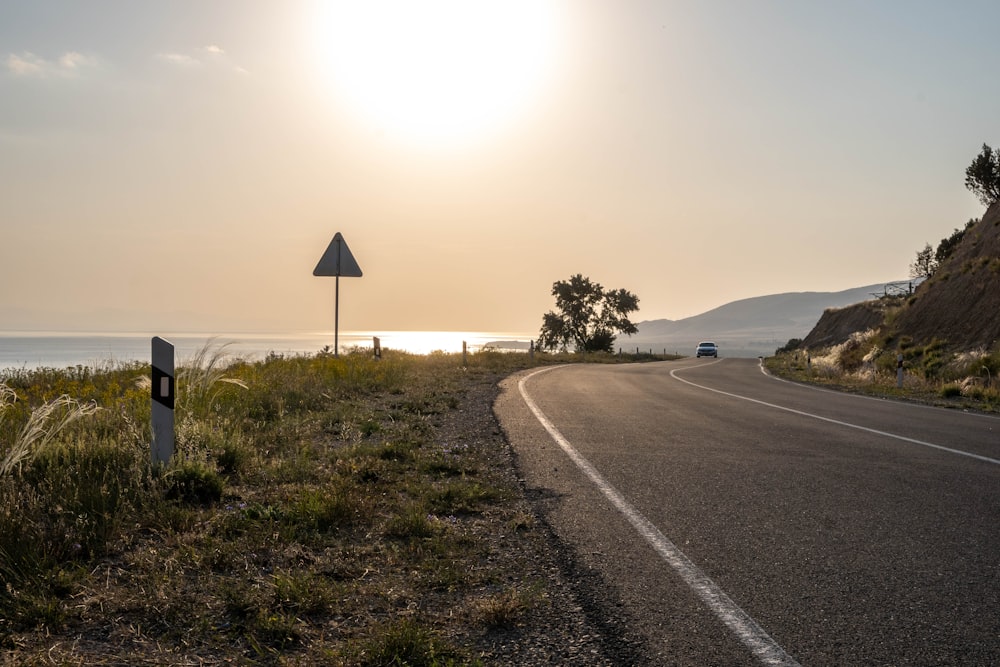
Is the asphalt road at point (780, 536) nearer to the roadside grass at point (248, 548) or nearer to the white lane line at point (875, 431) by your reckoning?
the white lane line at point (875, 431)

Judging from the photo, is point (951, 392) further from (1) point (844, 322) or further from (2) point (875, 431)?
(1) point (844, 322)

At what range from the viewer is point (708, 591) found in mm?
4020

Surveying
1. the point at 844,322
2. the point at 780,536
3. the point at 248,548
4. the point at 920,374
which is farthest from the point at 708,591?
the point at 844,322

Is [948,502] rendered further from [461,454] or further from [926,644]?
[461,454]

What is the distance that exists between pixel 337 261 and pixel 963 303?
23005 millimetres

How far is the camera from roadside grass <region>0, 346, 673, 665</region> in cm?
345

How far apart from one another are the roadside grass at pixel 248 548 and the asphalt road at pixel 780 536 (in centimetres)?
60

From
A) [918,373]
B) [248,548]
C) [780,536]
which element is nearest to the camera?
[248,548]

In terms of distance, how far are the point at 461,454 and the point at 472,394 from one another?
325 inches

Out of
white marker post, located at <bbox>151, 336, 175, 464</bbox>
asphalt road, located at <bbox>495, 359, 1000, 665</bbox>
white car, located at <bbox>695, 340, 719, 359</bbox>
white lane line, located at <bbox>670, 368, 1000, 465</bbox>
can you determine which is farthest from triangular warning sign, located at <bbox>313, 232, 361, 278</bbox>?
white car, located at <bbox>695, 340, 719, 359</bbox>

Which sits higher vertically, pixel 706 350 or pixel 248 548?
pixel 706 350

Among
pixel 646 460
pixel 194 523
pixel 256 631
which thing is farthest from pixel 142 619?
pixel 646 460

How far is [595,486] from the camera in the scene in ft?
22.1

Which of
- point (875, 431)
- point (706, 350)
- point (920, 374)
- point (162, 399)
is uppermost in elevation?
point (706, 350)
